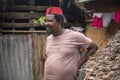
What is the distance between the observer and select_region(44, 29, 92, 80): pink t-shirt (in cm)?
594

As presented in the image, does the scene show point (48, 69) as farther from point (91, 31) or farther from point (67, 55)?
point (91, 31)

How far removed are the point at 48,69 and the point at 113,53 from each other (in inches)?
43.1

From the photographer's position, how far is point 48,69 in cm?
602

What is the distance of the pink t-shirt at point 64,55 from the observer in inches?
234

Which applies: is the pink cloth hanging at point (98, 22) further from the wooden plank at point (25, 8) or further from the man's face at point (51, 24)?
the man's face at point (51, 24)

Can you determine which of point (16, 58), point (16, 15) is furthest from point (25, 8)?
point (16, 58)

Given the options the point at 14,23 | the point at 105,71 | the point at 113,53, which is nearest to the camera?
the point at 105,71

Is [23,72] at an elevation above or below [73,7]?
below

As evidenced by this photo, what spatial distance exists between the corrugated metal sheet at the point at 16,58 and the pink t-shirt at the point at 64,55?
23.7 ft

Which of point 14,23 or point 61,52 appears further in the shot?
point 14,23

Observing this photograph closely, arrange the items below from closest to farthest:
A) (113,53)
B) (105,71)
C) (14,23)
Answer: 1. (105,71)
2. (113,53)
3. (14,23)

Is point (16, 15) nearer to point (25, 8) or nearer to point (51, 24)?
point (25, 8)

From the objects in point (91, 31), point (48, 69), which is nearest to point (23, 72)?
point (91, 31)

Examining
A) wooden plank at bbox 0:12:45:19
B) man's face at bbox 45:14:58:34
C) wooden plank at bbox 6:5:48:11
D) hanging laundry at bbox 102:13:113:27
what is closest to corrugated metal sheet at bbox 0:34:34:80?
wooden plank at bbox 0:12:45:19
